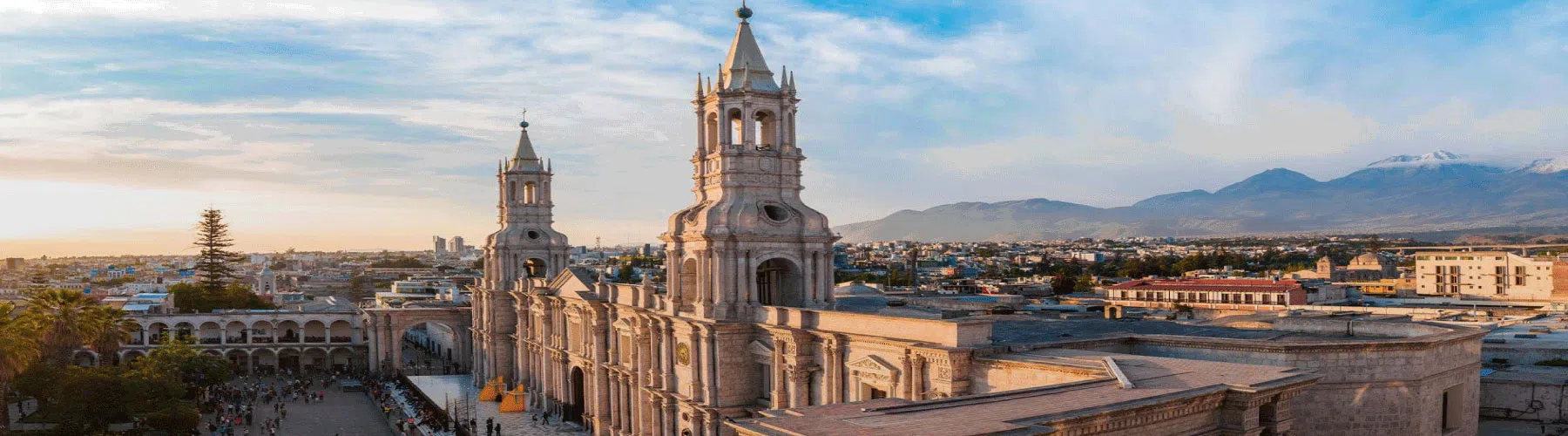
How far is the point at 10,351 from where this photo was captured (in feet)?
113

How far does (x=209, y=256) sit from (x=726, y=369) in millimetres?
68493

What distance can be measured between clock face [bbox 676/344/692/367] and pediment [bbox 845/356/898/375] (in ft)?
22.8

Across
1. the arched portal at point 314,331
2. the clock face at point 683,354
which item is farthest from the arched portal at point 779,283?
the arched portal at point 314,331

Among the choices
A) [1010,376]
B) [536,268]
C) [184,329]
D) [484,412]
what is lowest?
[484,412]

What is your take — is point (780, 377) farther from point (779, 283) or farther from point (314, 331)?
point (314, 331)

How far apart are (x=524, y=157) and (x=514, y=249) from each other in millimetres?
4639

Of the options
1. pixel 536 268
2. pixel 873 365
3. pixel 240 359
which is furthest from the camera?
pixel 240 359

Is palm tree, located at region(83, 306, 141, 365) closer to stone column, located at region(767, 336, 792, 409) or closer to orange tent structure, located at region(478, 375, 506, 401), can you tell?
orange tent structure, located at region(478, 375, 506, 401)

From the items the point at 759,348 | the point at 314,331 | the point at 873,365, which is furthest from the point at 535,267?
the point at 873,365

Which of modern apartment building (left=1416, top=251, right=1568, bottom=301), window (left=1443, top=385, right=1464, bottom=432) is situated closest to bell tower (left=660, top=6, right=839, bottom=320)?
window (left=1443, top=385, right=1464, bottom=432)

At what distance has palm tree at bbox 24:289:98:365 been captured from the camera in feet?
137

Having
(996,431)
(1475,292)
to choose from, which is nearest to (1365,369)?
(996,431)

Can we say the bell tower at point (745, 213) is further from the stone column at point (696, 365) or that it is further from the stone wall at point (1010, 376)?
the stone wall at point (1010, 376)

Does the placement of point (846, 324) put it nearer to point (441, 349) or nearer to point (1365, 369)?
point (1365, 369)
